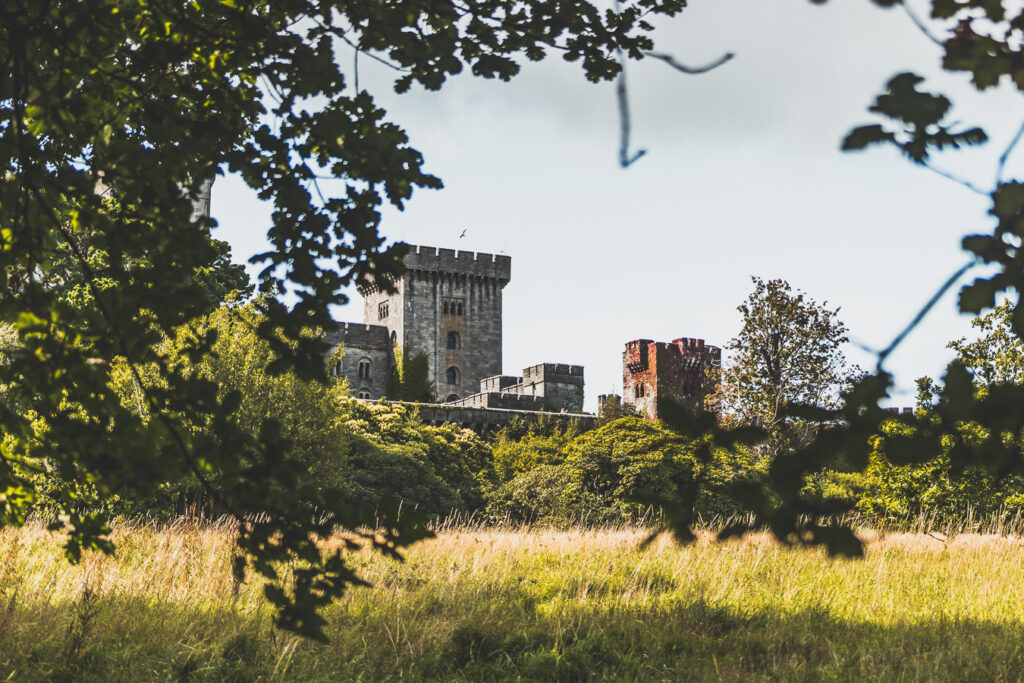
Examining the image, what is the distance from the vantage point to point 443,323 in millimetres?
59219

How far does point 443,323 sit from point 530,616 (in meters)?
52.5

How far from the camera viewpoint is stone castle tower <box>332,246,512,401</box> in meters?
57.2

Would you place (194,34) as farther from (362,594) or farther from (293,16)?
(362,594)

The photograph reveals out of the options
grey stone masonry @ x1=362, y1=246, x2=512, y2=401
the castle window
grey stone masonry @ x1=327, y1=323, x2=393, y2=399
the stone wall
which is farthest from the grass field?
the castle window

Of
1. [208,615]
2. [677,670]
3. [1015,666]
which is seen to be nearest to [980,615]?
[1015,666]

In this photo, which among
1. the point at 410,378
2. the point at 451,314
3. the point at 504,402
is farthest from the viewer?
the point at 451,314

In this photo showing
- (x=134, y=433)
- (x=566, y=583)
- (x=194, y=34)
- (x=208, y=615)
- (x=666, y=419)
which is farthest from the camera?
(x=566, y=583)

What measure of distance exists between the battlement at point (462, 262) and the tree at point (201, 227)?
54522 mm

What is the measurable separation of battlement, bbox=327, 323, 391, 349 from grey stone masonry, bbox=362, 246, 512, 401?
709 millimetres

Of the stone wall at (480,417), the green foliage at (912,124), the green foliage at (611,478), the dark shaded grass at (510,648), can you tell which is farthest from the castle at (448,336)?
the green foliage at (912,124)

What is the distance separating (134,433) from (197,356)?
322mm

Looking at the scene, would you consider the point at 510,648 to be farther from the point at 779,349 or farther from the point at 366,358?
the point at 366,358

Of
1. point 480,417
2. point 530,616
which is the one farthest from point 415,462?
point 530,616

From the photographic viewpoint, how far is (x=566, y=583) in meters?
7.88
